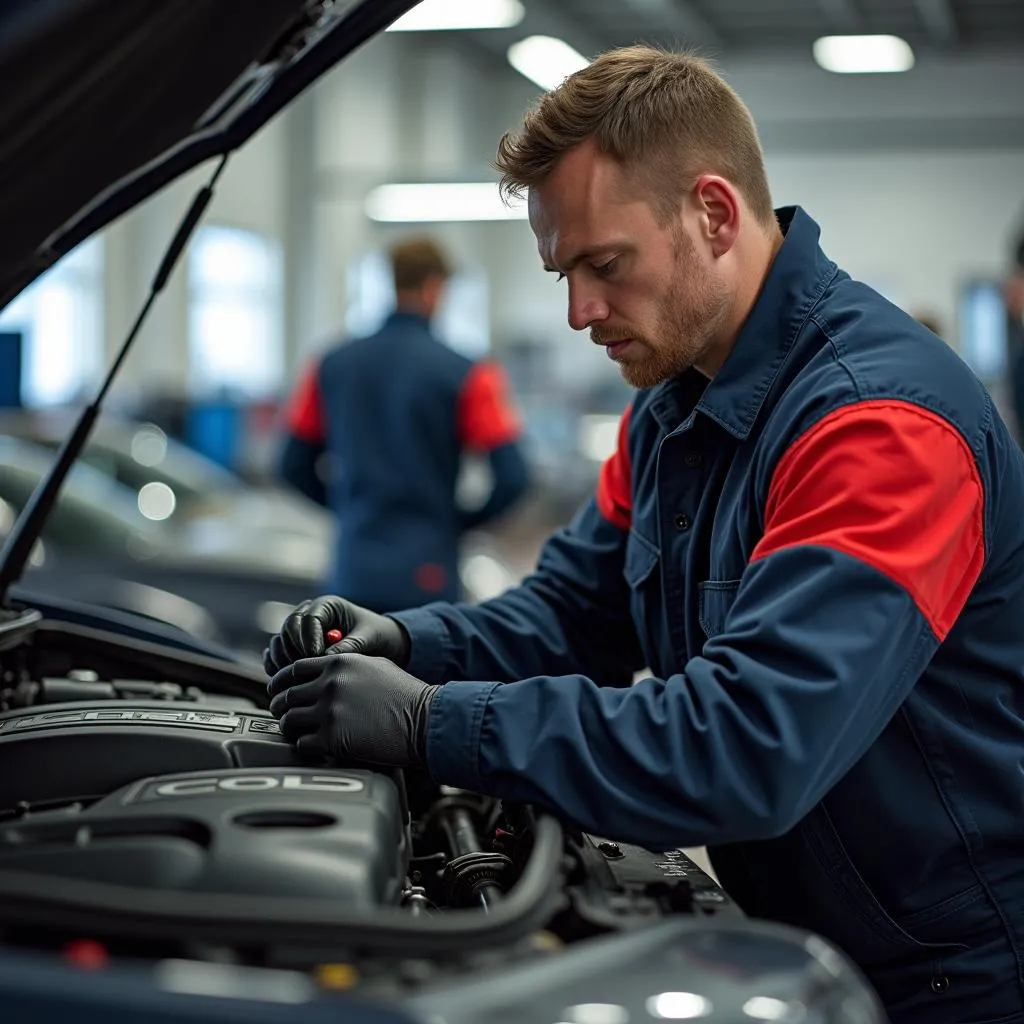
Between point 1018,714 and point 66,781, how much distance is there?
0.92m

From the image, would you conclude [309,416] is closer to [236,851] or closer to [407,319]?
[407,319]

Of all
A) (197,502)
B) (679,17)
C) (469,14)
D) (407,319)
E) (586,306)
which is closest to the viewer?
(586,306)

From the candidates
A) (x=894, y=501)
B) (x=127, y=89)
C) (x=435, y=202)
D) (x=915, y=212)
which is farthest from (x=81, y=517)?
(x=915, y=212)

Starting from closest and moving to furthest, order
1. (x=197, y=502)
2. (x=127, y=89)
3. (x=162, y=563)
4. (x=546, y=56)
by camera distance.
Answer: (x=127, y=89) < (x=162, y=563) < (x=197, y=502) < (x=546, y=56)

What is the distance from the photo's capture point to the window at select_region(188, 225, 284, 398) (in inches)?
519

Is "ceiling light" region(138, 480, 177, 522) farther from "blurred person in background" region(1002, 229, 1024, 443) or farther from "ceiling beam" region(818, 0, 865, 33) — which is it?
"ceiling beam" region(818, 0, 865, 33)

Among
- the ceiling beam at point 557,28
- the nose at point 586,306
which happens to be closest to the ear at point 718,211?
the nose at point 586,306

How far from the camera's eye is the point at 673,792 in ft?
3.93

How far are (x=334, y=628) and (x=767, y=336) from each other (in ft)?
1.90

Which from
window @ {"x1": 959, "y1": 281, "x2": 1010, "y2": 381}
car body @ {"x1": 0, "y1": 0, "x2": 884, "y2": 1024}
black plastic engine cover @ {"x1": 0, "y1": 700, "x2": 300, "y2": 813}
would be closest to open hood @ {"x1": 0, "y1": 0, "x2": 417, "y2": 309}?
car body @ {"x1": 0, "y1": 0, "x2": 884, "y2": 1024}

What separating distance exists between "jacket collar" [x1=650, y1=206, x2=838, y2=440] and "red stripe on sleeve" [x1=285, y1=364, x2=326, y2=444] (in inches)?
112

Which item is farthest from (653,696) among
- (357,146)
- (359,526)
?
(357,146)

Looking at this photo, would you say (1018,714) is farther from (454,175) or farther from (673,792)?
(454,175)

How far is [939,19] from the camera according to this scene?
521 inches
